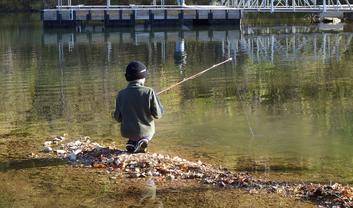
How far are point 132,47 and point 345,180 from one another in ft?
91.7

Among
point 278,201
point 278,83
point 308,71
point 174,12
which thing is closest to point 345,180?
point 278,201

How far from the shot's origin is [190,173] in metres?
7.37

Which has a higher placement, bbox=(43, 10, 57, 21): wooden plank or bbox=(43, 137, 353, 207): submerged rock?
bbox=(43, 10, 57, 21): wooden plank

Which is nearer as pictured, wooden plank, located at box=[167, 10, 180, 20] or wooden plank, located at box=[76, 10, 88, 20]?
wooden plank, located at box=[76, 10, 88, 20]

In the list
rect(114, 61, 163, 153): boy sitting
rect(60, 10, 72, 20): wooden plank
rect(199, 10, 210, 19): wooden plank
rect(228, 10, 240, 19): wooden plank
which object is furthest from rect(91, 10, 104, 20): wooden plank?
rect(114, 61, 163, 153): boy sitting

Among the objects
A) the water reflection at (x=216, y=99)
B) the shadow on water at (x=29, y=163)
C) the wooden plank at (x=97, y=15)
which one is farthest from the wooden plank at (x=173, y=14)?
the shadow on water at (x=29, y=163)

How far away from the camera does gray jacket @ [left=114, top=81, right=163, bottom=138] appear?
26.0 feet

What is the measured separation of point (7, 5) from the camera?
303 feet

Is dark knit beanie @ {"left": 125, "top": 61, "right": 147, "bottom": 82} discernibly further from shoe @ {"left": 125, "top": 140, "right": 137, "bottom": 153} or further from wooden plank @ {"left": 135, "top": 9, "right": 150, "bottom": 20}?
wooden plank @ {"left": 135, "top": 9, "right": 150, "bottom": 20}

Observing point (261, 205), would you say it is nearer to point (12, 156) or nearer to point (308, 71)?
point (12, 156)

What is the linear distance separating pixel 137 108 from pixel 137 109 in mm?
14

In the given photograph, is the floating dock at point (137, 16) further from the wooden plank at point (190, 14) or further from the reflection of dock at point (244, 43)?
the reflection of dock at point (244, 43)

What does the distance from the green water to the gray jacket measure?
3.74ft

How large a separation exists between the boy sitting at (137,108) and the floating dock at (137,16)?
47.3 meters
